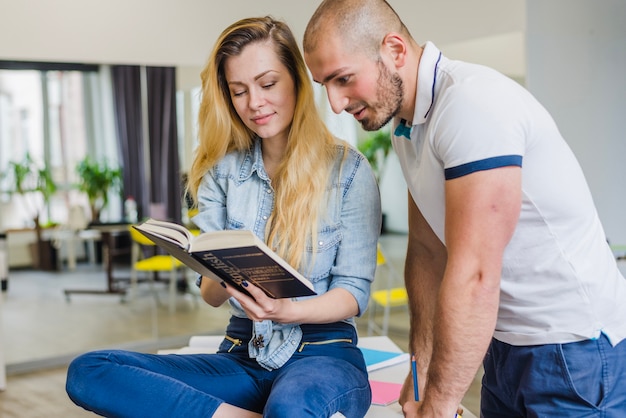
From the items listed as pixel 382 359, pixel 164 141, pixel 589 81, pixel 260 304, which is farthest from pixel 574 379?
pixel 589 81

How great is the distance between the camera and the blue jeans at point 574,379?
55.9 inches

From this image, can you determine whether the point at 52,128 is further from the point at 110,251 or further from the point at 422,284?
the point at 422,284

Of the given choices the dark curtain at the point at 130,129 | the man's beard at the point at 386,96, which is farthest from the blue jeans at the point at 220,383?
the dark curtain at the point at 130,129

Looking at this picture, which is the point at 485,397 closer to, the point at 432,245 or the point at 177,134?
the point at 432,245

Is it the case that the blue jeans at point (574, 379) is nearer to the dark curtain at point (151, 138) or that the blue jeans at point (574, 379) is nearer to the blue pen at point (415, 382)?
the blue pen at point (415, 382)

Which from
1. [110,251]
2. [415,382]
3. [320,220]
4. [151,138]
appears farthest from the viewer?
[151,138]

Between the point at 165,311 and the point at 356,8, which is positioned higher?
the point at 356,8

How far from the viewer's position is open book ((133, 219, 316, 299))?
135 centimetres

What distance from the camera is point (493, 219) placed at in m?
1.28

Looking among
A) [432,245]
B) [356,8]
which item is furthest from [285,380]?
[356,8]

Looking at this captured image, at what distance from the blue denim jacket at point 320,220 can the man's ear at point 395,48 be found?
433mm

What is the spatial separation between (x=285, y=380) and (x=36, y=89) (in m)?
3.26

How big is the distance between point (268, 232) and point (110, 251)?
2895mm

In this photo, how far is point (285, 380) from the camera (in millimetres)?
1559
